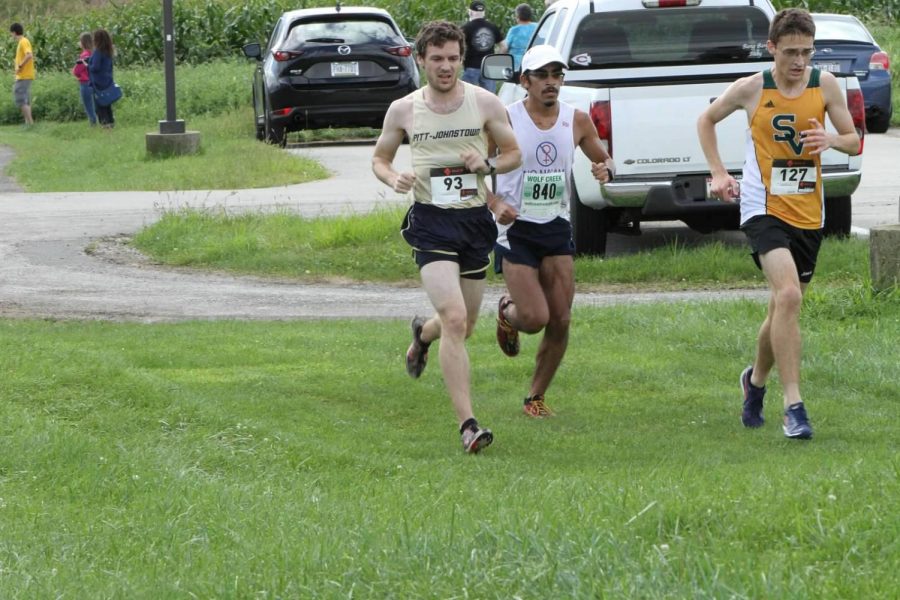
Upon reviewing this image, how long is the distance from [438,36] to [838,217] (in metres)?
6.92

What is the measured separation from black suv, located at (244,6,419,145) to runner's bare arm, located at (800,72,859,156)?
1606 centimetres

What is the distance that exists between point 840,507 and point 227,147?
781 inches

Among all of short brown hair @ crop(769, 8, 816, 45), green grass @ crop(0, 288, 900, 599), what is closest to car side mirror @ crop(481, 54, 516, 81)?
green grass @ crop(0, 288, 900, 599)

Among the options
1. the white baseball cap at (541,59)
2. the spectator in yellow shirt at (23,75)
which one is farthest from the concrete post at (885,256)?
the spectator in yellow shirt at (23,75)

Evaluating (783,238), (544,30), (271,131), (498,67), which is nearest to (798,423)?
(783,238)

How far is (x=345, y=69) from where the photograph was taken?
23562mm

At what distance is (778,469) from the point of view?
21.6 feet

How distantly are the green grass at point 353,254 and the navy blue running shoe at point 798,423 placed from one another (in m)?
5.13

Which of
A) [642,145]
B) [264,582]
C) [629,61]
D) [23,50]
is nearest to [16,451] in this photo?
[264,582]

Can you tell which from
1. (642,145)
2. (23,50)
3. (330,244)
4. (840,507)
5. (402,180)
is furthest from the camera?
(23,50)

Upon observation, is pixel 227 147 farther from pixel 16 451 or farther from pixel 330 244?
pixel 16 451

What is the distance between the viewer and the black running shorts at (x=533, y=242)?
844cm

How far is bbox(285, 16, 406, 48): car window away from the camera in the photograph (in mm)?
23562

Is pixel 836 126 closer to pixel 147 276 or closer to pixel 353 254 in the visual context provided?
pixel 353 254
